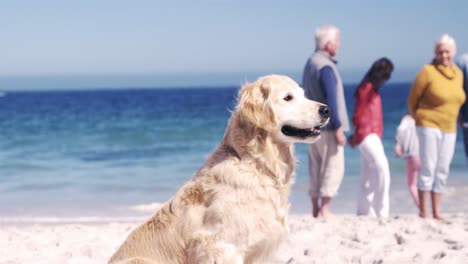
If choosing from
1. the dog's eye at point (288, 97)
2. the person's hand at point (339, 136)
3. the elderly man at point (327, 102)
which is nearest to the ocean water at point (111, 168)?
the dog's eye at point (288, 97)

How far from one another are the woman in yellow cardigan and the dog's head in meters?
3.35

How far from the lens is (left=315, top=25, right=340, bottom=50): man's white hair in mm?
6973

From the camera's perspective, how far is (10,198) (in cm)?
1080

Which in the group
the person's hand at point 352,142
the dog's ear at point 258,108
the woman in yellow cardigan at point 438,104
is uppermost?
the dog's ear at point 258,108

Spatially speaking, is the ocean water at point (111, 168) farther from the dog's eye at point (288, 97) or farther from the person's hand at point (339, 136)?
the person's hand at point (339, 136)

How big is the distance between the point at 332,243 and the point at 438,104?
199 centimetres

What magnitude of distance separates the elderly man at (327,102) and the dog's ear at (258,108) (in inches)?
120

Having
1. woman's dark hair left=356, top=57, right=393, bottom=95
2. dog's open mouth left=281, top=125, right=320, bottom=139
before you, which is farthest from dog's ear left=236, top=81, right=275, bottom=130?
woman's dark hair left=356, top=57, right=393, bottom=95

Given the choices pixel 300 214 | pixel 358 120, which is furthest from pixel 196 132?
pixel 358 120

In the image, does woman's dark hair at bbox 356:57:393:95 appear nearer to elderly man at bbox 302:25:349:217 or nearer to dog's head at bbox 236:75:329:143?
elderly man at bbox 302:25:349:217

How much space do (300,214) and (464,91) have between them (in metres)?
2.88

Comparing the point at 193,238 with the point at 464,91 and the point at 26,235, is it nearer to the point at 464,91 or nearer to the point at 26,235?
the point at 26,235

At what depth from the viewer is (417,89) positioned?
702cm

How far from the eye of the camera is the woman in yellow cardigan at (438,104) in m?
6.95
